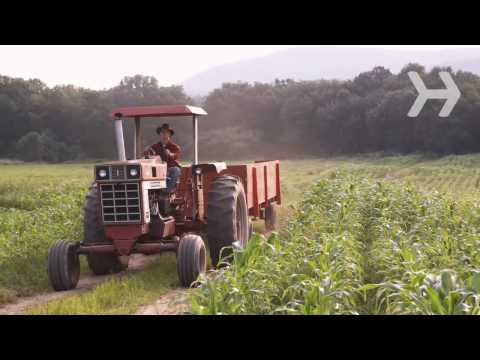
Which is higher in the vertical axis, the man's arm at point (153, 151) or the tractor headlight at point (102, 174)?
the man's arm at point (153, 151)

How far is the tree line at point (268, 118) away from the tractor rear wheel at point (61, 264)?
4.62 metres

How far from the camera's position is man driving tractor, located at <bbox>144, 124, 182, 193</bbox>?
7559 millimetres

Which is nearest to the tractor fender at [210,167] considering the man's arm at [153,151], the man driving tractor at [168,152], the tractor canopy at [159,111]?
the man driving tractor at [168,152]

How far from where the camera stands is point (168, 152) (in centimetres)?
762

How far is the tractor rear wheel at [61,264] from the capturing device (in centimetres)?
679

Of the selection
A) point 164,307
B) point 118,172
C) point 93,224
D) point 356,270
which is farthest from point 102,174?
point 356,270

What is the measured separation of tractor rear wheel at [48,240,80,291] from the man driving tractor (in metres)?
1.47

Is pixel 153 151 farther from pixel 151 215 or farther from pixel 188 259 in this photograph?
pixel 188 259

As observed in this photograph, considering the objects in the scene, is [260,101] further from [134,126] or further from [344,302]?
[344,302]

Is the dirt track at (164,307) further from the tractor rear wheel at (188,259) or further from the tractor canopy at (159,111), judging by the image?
the tractor canopy at (159,111)

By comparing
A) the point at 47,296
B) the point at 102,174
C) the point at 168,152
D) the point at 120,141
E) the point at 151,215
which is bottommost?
the point at 47,296

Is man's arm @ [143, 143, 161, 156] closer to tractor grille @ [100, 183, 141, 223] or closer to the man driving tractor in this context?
the man driving tractor

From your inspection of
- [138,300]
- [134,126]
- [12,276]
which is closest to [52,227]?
[12,276]

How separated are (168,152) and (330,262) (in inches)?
116
